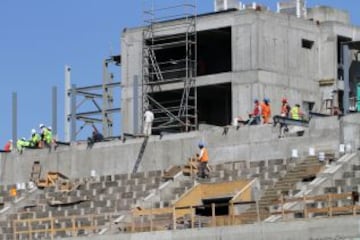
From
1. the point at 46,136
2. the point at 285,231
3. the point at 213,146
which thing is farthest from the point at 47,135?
the point at 285,231

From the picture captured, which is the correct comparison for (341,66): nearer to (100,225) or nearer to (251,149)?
(251,149)

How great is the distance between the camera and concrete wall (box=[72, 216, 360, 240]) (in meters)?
42.2

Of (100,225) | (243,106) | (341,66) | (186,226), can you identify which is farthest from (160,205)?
(341,66)

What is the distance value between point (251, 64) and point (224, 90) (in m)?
3.72

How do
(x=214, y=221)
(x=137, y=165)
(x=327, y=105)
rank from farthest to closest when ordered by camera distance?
(x=327, y=105) → (x=137, y=165) → (x=214, y=221)

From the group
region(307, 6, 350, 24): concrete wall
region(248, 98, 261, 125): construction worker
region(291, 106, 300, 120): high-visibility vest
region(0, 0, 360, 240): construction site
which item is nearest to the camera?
region(0, 0, 360, 240): construction site

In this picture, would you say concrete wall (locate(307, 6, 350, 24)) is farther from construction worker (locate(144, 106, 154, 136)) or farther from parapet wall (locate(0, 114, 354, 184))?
construction worker (locate(144, 106, 154, 136))

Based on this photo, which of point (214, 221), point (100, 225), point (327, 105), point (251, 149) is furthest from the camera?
point (327, 105)

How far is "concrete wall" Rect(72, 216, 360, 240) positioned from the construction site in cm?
4

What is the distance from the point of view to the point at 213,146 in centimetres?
5772

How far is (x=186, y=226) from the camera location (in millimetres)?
47500

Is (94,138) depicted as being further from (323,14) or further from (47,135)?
(323,14)

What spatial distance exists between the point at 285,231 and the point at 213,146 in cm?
1419

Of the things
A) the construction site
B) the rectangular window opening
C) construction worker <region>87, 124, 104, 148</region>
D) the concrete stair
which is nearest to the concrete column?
the construction site
